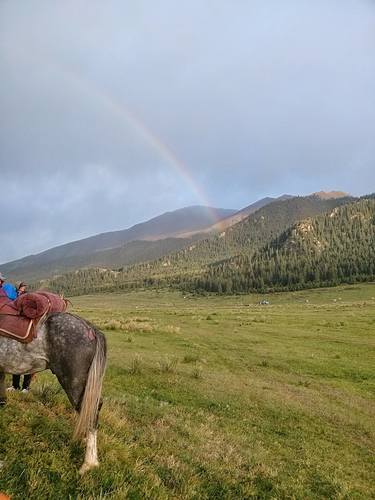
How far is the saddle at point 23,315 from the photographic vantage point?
795 centimetres

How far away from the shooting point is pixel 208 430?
11.9 meters

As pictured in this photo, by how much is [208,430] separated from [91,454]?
17.5 feet

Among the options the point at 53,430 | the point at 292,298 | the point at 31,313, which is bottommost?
the point at 292,298

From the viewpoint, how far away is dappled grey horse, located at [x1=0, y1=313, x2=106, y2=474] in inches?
308

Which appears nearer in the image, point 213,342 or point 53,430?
point 53,430

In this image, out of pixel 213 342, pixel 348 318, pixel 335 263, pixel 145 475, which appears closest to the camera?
pixel 145 475

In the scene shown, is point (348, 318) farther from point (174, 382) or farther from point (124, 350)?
point (174, 382)

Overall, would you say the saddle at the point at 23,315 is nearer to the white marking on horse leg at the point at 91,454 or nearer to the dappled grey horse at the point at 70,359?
the dappled grey horse at the point at 70,359

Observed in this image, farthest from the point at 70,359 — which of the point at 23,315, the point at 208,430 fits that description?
the point at 208,430

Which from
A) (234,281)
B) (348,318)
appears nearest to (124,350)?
(348,318)

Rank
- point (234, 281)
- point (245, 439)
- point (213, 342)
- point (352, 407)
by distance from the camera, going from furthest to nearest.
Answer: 1. point (234, 281)
2. point (213, 342)
3. point (352, 407)
4. point (245, 439)

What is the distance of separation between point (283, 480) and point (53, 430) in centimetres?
526

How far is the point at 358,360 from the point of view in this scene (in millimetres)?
26016

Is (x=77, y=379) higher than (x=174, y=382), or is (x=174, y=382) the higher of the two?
→ (x=77, y=379)
